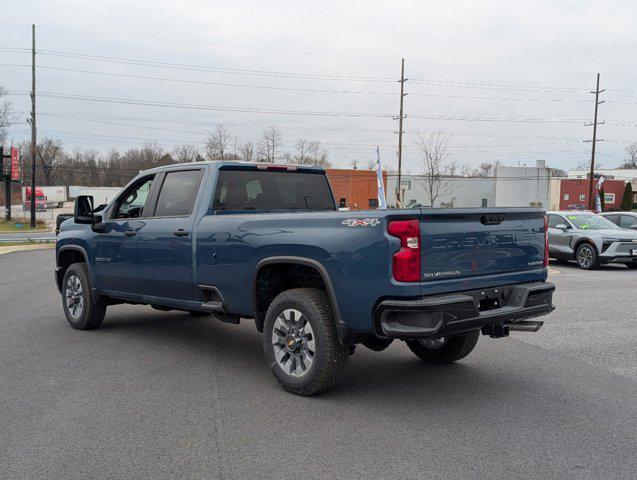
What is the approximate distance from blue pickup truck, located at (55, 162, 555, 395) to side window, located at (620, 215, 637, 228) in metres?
15.5

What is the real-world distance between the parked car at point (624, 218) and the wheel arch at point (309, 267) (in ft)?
56.2

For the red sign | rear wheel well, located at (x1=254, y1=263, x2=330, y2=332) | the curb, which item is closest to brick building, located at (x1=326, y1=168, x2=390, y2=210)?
the red sign

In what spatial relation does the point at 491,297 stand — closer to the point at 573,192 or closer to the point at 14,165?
the point at 14,165


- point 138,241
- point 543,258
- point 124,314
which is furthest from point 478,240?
point 124,314

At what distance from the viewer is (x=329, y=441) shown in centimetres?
415

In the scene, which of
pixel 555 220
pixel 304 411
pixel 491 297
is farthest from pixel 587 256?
pixel 304 411

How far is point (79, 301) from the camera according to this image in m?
7.96

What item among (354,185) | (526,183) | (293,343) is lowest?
(293,343)

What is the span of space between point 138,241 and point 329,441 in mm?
3669

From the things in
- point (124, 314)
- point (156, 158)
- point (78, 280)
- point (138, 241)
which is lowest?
point (124, 314)

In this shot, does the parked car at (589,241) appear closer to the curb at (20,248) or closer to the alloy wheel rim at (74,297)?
the alloy wheel rim at (74,297)

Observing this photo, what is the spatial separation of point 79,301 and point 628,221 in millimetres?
17489

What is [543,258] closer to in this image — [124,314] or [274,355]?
[274,355]

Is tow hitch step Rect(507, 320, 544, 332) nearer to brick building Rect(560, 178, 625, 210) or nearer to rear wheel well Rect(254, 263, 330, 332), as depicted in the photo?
rear wheel well Rect(254, 263, 330, 332)
